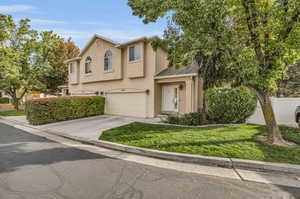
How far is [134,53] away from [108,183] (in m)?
11.1

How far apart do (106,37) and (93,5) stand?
428cm

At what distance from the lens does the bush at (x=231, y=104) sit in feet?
27.3

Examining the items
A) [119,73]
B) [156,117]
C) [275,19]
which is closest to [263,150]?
[275,19]

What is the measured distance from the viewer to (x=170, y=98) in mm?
12289

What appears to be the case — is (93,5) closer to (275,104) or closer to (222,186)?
(222,186)

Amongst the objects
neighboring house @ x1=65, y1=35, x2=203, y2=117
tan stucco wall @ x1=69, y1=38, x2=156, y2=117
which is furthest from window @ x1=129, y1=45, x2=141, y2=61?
tan stucco wall @ x1=69, y1=38, x2=156, y2=117

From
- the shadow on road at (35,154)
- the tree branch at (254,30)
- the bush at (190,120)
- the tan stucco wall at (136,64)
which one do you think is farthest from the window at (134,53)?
the shadow on road at (35,154)

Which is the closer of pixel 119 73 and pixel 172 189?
pixel 172 189

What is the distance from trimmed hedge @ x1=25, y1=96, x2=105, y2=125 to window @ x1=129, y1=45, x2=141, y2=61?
15.0 feet

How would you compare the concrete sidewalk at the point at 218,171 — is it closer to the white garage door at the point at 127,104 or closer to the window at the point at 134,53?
the white garage door at the point at 127,104

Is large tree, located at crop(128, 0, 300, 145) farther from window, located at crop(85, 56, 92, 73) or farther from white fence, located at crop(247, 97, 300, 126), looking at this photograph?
window, located at crop(85, 56, 92, 73)

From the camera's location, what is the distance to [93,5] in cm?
1045

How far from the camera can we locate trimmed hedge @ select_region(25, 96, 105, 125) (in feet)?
34.4

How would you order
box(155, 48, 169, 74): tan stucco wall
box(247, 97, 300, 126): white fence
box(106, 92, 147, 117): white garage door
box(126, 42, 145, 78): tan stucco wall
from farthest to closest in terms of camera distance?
box(106, 92, 147, 117): white garage door, box(126, 42, 145, 78): tan stucco wall, box(155, 48, 169, 74): tan stucco wall, box(247, 97, 300, 126): white fence
